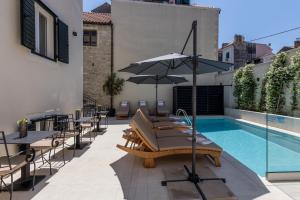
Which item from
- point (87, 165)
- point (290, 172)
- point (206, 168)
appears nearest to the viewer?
point (290, 172)

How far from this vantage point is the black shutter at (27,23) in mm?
5504

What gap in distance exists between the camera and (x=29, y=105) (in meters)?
6.04

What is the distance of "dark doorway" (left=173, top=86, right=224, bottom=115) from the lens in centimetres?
1631

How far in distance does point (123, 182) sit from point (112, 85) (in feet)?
39.7

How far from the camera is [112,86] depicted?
15.9m

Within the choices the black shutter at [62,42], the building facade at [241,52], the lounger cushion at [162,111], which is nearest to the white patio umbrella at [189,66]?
the black shutter at [62,42]

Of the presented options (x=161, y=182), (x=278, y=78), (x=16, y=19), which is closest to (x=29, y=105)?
(x=16, y=19)

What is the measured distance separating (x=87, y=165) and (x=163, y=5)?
47.5ft

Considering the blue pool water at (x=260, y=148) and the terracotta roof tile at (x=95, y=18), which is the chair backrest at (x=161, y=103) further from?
the terracotta roof tile at (x=95, y=18)

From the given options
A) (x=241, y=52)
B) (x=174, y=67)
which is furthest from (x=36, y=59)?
(x=241, y=52)

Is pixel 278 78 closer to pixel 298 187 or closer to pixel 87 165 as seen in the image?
pixel 298 187

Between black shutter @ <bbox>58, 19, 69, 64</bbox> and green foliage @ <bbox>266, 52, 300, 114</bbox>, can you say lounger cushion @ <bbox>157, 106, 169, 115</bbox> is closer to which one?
green foliage @ <bbox>266, 52, 300, 114</bbox>

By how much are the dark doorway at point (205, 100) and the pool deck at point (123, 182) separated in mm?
10596

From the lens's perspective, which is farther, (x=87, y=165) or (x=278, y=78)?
(x=278, y=78)
